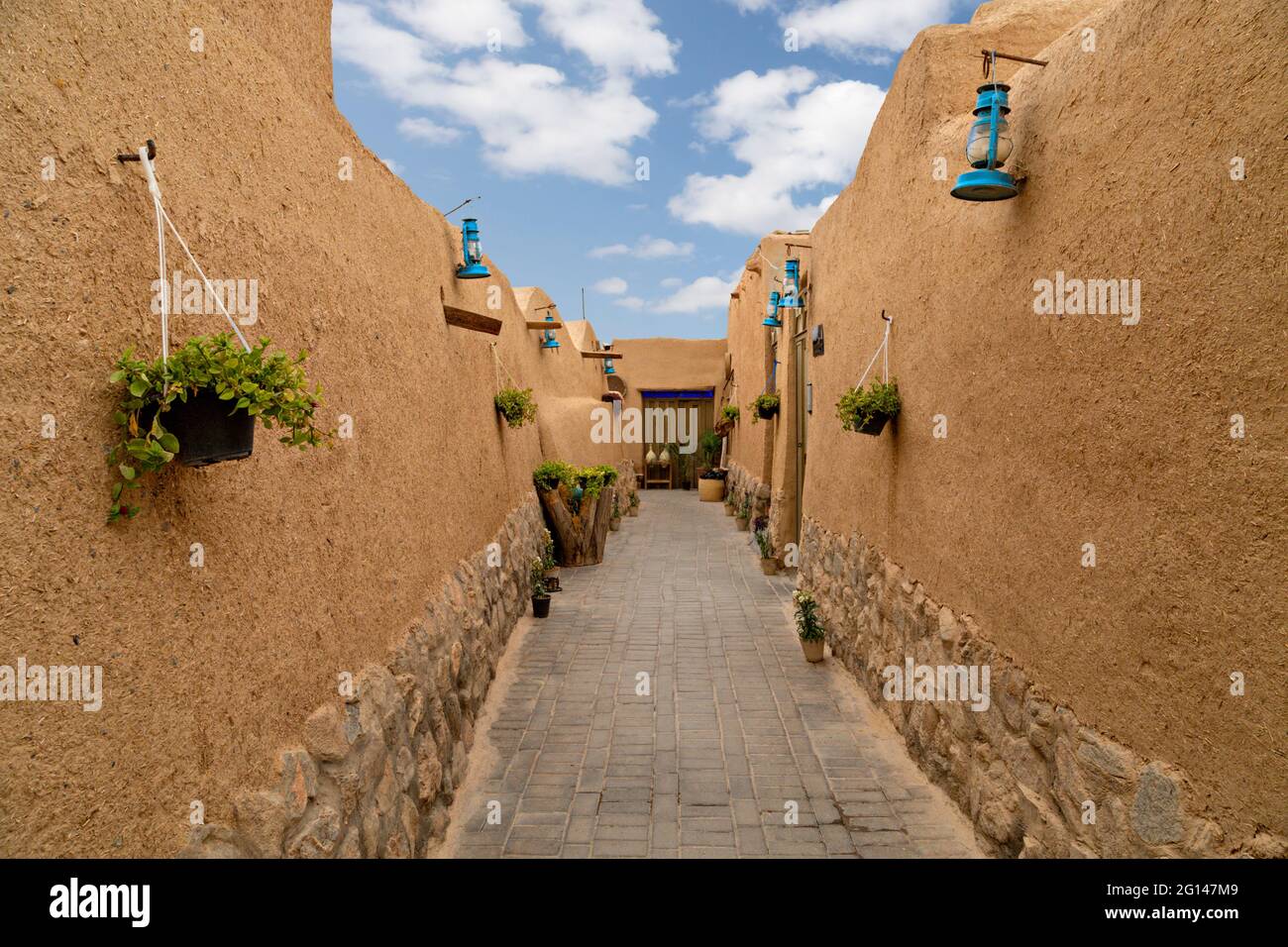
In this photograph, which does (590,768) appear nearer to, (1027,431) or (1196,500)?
(1027,431)

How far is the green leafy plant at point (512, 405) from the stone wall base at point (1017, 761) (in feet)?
14.1

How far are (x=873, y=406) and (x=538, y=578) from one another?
5310 mm

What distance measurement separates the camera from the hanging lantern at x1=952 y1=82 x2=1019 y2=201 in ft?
11.9

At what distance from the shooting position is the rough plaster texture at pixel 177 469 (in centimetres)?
189

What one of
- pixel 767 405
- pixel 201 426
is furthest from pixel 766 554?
pixel 201 426

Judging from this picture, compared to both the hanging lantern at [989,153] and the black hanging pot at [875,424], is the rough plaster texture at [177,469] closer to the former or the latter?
the hanging lantern at [989,153]

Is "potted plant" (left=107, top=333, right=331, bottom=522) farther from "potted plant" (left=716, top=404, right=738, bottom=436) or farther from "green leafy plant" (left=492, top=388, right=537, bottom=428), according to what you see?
"potted plant" (left=716, top=404, right=738, bottom=436)

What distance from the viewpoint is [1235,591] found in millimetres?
2441

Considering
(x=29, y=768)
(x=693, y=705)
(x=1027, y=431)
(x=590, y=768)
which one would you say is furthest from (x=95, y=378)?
(x=693, y=705)

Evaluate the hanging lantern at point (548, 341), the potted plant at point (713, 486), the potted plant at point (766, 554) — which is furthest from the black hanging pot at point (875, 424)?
the potted plant at point (713, 486)

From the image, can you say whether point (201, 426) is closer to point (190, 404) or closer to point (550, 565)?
point (190, 404)

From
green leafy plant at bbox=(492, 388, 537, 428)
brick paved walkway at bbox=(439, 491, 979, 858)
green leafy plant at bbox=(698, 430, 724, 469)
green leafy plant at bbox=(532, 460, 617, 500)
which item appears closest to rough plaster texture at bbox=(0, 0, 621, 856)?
brick paved walkway at bbox=(439, 491, 979, 858)

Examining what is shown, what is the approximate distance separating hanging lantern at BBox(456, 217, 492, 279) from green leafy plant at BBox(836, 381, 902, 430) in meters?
3.70

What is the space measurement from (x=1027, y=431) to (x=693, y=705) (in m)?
3.78
